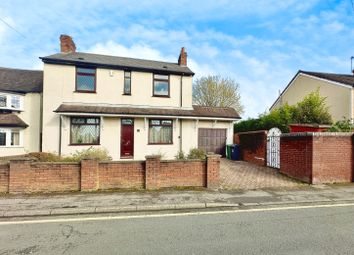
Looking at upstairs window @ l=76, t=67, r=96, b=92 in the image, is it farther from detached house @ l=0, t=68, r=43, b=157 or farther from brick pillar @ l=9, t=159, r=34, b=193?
brick pillar @ l=9, t=159, r=34, b=193

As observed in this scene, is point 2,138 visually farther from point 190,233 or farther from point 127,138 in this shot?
point 190,233

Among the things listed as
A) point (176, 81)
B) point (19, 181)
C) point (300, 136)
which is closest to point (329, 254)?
point (300, 136)

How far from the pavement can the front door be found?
25.7 feet

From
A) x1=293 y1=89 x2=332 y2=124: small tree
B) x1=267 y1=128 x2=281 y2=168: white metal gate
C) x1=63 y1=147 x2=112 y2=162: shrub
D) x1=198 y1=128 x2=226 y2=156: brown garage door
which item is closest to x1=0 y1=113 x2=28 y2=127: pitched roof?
x1=63 y1=147 x2=112 y2=162: shrub

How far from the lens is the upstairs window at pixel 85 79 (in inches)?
573

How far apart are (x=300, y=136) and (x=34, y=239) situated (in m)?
9.47

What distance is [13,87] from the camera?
51.8ft

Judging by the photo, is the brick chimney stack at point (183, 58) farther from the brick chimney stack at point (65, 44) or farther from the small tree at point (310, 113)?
the small tree at point (310, 113)

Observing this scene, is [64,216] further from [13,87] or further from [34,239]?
[13,87]

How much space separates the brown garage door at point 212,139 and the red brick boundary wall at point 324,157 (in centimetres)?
760

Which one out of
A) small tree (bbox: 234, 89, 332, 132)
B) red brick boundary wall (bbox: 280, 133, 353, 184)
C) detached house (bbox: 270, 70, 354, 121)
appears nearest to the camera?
red brick boundary wall (bbox: 280, 133, 353, 184)

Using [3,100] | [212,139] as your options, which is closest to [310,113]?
[212,139]

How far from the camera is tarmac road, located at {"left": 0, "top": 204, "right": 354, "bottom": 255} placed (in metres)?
3.78

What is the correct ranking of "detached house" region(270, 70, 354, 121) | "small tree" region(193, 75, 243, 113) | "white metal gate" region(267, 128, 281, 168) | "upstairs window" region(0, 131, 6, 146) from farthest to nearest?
"small tree" region(193, 75, 243, 113)
"detached house" region(270, 70, 354, 121)
"upstairs window" region(0, 131, 6, 146)
"white metal gate" region(267, 128, 281, 168)
